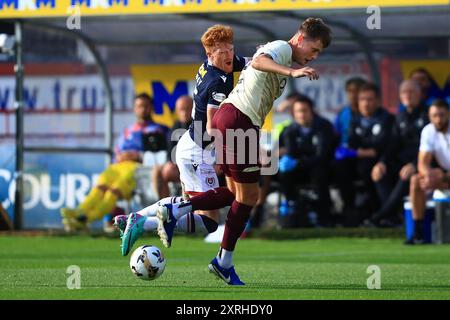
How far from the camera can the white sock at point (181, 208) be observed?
30.6 feet

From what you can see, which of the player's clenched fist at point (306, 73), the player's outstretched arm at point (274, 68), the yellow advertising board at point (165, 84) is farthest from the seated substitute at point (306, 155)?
the player's clenched fist at point (306, 73)

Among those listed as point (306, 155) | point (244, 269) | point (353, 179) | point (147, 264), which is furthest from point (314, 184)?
point (147, 264)

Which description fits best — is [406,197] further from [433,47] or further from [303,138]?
[433,47]

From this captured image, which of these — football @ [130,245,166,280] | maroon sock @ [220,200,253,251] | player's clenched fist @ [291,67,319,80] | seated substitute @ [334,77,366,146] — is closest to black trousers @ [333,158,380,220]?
seated substitute @ [334,77,366,146]

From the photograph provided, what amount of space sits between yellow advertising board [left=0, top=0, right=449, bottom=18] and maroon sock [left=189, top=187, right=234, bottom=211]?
642cm

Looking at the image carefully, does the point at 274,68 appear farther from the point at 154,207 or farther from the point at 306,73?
the point at 154,207

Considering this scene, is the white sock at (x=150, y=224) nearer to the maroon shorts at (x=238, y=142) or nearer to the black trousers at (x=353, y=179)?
Answer: the maroon shorts at (x=238, y=142)

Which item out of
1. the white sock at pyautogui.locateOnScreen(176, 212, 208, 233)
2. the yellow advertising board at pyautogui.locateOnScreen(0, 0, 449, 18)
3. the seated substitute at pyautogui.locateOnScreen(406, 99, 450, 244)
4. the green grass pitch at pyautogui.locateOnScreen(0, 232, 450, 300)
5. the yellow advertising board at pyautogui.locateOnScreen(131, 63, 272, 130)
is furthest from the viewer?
the yellow advertising board at pyautogui.locateOnScreen(131, 63, 272, 130)

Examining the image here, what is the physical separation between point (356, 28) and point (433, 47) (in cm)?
135

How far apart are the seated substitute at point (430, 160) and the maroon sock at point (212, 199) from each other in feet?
19.8

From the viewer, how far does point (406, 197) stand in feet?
53.0

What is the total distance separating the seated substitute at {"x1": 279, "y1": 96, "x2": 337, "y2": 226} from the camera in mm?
16812

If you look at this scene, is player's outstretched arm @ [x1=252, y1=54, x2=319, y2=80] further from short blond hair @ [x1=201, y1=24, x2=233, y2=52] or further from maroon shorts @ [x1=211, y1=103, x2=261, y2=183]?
short blond hair @ [x1=201, y1=24, x2=233, y2=52]

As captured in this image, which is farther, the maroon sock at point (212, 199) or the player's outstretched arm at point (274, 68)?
the maroon sock at point (212, 199)
